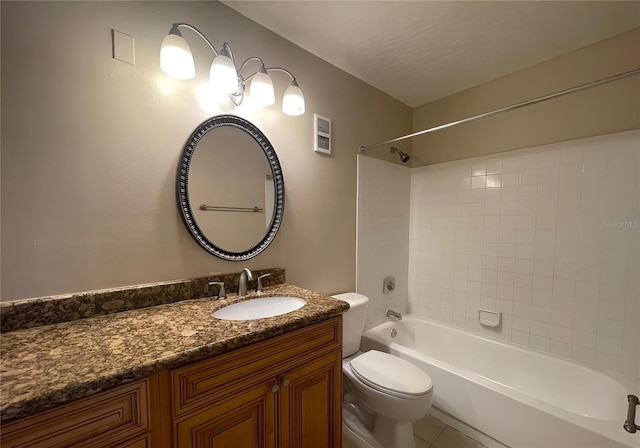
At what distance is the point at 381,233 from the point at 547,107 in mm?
1382

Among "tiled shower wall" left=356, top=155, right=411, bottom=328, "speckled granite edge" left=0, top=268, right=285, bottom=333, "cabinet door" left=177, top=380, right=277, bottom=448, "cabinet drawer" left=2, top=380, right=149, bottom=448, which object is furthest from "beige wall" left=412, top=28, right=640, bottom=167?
"cabinet drawer" left=2, top=380, right=149, bottom=448

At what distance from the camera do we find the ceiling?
1.31 metres

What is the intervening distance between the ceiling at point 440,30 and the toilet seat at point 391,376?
1.88 metres

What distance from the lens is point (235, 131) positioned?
52.7 inches

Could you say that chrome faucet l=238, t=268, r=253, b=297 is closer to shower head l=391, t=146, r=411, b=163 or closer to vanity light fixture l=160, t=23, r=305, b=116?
vanity light fixture l=160, t=23, r=305, b=116

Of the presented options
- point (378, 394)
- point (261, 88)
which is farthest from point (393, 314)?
point (261, 88)

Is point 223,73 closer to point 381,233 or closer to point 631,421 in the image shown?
point 381,233

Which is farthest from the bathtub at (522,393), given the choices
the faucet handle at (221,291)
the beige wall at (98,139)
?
the beige wall at (98,139)

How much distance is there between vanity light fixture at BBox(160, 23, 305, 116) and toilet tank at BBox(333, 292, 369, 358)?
1.17 m

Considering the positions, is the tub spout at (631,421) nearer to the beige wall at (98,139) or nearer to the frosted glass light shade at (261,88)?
the beige wall at (98,139)

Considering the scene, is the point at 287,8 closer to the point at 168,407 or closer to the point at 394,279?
the point at 168,407

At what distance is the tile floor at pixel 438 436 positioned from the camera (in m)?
1.48

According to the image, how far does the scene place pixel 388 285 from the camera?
2.23 meters

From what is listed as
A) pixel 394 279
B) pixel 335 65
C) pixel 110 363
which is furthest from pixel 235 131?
pixel 394 279
